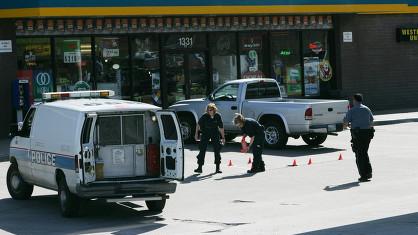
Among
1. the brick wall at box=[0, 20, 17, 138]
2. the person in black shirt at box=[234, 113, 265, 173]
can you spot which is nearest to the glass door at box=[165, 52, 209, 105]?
the brick wall at box=[0, 20, 17, 138]

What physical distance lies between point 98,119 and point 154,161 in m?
1.20

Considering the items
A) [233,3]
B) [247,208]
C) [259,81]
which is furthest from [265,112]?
[247,208]

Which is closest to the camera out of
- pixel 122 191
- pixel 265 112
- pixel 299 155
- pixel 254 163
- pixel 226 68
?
pixel 122 191

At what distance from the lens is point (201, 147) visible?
20.9 meters

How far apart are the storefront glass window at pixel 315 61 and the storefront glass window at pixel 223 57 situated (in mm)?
3330

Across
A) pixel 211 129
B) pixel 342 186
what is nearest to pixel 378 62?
A: pixel 211 129

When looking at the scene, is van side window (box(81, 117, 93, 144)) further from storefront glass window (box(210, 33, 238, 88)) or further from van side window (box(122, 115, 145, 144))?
storefront glass window (box(210, 33, 238, 88))

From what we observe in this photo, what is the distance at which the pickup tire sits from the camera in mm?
24734

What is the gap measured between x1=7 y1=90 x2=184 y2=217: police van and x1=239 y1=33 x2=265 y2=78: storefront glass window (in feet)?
60.5

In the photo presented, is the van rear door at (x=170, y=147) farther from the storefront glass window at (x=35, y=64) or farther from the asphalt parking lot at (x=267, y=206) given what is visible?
the storefront glass window at (x=35, y=64)

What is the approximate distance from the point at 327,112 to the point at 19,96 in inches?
392

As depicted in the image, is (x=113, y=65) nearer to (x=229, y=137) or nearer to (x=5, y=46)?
(x=5, y=46)

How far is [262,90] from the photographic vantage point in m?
26.7

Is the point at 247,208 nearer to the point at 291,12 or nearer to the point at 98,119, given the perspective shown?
the point at 98,119
